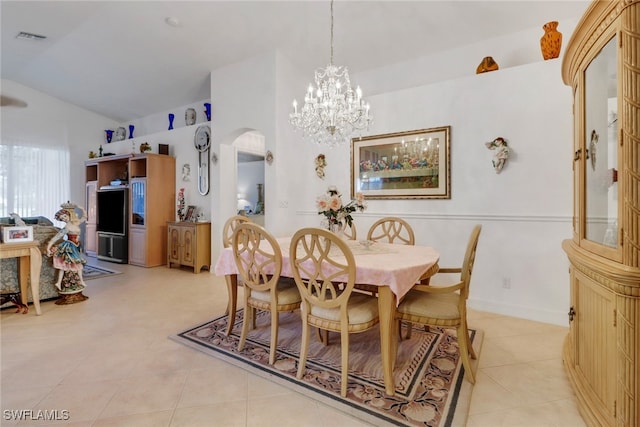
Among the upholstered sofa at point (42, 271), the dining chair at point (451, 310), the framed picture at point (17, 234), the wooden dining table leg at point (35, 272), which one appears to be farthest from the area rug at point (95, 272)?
the dining chair at point (451, 310)

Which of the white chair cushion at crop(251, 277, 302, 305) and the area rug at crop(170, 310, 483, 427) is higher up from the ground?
the white chair cushion at crop(251, 277, 302, 305)

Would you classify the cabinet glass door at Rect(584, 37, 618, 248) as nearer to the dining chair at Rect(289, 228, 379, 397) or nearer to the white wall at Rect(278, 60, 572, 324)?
the dining chair at Rect(289, 228, 379, 397)

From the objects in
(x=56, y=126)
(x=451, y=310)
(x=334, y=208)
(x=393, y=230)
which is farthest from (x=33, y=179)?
(x=451, y=310)

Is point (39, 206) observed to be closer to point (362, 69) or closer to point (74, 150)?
point (74, 150)

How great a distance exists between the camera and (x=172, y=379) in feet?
6.53

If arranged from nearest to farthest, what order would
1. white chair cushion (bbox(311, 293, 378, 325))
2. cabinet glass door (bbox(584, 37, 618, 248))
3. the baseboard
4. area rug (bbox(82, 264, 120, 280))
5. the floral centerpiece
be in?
cabinet glass door (bbox(584, 37, 618, 248)) → white chair cushion (bbox(311, 293, 378, 325)) → the floral centerpiece → the baseboard → area rug (bbox(82, 264, 120, 280))

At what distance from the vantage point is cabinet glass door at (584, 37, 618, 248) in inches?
55.8

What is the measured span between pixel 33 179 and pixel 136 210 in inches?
103

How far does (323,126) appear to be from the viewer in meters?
2.88

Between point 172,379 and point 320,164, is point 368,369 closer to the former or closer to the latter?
point 172,379

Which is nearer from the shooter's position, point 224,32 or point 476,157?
point 476,157

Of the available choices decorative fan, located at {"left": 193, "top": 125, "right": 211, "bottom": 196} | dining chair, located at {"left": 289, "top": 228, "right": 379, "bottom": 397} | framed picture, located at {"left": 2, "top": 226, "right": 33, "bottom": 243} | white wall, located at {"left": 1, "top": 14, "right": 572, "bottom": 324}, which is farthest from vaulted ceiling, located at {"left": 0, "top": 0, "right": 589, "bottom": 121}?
dining chair, located at {"left": 289, "top": 228, "right": 379, "bottom": 397}

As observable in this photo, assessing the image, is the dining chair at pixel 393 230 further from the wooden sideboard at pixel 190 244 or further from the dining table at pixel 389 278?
the wooden sideboard at pixel 190 244

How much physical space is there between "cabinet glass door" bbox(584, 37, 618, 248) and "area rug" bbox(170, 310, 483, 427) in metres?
1.19
